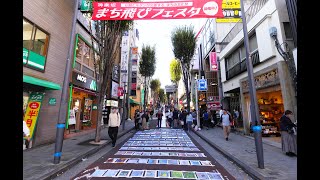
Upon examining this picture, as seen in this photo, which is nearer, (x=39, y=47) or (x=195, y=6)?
(x=195, y=6)

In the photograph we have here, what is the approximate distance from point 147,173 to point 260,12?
1095cm

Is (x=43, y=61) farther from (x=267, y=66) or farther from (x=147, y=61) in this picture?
(x=147, y=61)

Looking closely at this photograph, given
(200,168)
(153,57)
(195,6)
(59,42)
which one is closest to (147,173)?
(200,168)

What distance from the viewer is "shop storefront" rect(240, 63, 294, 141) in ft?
30.8

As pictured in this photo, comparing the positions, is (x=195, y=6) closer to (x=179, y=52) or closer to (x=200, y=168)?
(x=200, y=168)

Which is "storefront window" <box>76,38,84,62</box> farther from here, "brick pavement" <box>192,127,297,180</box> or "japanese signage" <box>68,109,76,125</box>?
"brick pavement" <box>192,127,297,180</box>

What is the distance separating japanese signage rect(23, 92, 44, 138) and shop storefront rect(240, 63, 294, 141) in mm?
11592

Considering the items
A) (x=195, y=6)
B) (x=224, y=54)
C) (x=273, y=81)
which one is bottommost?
(x=273, y=81)

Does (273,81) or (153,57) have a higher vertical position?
(153,57)

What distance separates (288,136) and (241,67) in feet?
24.9

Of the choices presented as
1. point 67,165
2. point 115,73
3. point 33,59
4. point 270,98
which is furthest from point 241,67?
point 115,73

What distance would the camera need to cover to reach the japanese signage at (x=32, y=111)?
8.63 m

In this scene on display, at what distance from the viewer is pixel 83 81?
13719 millimetres

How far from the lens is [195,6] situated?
7.05 metres
